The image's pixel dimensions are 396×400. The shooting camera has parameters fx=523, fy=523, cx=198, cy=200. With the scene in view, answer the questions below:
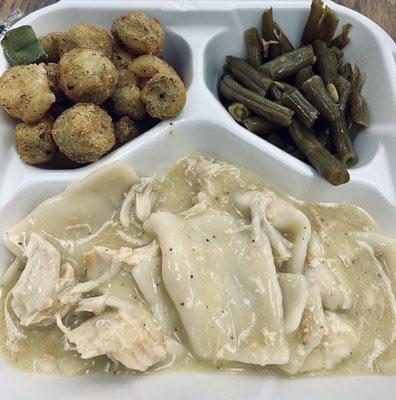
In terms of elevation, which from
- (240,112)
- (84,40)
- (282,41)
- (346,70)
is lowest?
(240,112)

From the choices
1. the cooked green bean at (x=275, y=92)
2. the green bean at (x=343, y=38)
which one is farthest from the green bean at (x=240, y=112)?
the green bean at (x=343, y=38)

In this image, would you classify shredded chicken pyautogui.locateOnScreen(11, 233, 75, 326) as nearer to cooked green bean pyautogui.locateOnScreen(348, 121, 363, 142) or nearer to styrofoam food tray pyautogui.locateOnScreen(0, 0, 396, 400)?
styrofoam food tray pyautogui.locateOnScreen(0, 0, 396, 400)

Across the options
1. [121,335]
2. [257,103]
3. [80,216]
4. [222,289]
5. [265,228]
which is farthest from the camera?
[257,103]

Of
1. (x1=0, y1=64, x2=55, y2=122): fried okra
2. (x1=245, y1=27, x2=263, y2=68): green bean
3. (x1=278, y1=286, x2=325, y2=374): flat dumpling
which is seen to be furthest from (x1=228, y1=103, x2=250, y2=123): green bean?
(x1=278, y1=286, x2=325, y2=374): flat dumpling

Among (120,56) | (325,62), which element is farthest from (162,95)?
(325,62)

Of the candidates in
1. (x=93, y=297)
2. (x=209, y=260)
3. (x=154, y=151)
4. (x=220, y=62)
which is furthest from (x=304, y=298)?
(x=220, y=62)

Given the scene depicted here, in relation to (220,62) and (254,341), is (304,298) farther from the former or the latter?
(220,62)

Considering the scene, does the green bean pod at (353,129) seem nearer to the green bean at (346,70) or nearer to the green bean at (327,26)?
the green bean at (346,70)

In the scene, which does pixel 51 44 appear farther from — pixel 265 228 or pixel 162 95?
pixel 265 228
